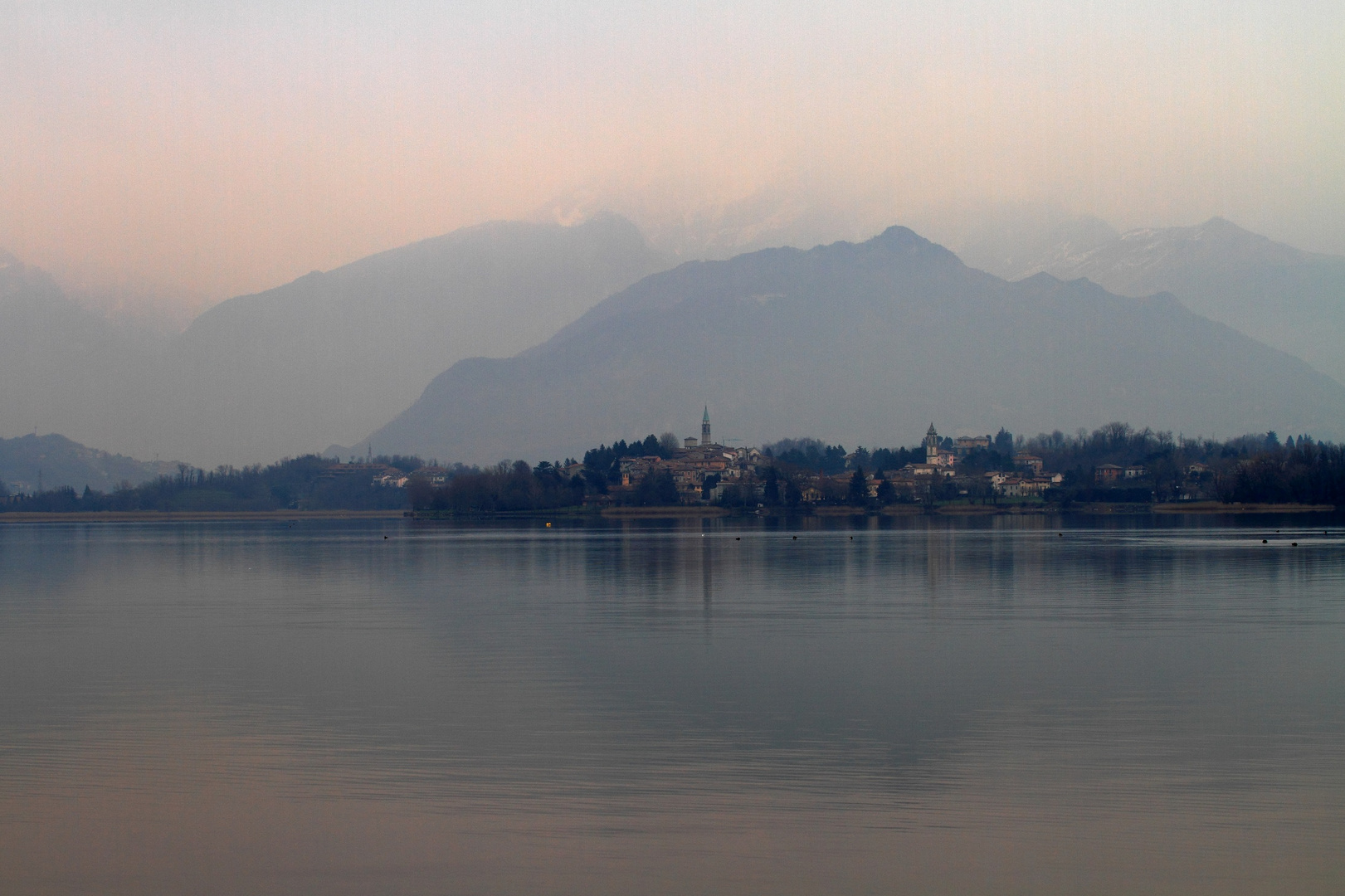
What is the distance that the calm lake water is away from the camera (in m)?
11.8

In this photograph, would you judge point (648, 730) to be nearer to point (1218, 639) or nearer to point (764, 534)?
point (1218, 639)

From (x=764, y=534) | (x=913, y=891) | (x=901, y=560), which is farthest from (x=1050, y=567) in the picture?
(x=764, y=534)

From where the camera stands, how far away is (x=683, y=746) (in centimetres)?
1703

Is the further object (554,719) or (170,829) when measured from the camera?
(554,719)

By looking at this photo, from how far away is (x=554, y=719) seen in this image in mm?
19219

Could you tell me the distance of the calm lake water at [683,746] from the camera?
11820 millimetres

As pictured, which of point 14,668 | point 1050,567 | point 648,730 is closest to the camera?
point 648,730

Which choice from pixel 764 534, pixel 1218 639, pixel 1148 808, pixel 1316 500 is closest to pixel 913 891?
pixel 1148 808

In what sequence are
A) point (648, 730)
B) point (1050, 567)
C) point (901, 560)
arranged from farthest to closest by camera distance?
point (901, 560) < point (1050, 567) < point (648, 730)

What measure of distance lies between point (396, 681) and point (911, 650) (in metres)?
10.4

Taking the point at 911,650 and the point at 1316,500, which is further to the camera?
the point at 1316,500

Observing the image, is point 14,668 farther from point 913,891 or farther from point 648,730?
point 913,891

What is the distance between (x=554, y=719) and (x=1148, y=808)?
8.75 metres

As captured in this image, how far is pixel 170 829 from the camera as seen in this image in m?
13.2
